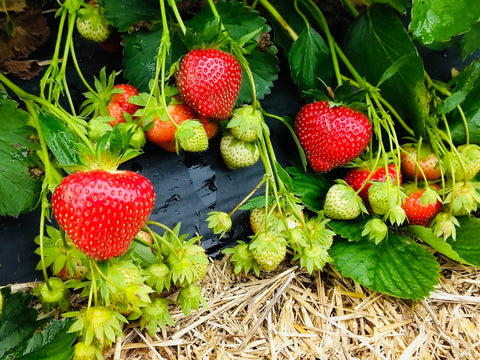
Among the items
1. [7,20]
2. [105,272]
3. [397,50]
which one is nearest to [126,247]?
[105,272]

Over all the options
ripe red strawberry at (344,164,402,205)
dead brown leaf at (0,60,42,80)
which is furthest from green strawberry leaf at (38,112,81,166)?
ripe red strawberry at (344,164,402,205)

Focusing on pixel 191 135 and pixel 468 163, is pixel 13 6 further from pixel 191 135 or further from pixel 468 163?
pixel 468 163

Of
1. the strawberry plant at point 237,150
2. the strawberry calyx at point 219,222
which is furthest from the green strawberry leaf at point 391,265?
the strawberry calyx at point 219,222

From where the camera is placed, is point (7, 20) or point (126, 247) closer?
point (126, 247)

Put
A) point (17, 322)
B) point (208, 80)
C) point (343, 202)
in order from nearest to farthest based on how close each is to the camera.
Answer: point (17, 322), point (208, 80), point (343, 202)

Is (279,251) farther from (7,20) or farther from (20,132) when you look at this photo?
(7,20)

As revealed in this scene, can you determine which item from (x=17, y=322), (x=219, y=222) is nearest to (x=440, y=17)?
(x=219, y=222)

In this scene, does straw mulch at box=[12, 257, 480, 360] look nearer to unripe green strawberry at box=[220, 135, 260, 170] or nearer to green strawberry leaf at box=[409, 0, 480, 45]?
unripe green strawberry at box=[220, 135, 260, 170]
